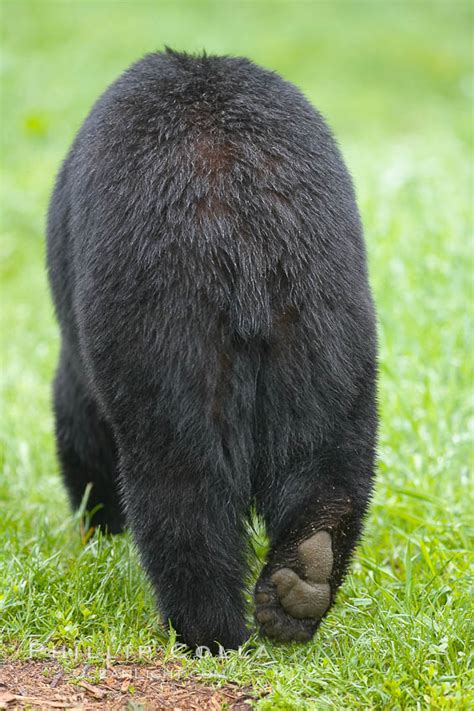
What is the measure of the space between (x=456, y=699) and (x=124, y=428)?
1.26 m

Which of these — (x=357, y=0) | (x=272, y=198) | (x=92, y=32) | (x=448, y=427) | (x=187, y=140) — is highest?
(x=357, y=0)

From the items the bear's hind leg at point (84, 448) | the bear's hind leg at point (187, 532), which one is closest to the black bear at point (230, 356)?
the bear's hind leg at point (187, 532)

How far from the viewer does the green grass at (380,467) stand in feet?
9.97

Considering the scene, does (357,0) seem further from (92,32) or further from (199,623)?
(199,623)

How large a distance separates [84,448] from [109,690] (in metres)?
1.54

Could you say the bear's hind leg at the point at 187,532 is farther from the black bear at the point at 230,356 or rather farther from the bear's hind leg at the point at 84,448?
the bear's hind leg at the point at 84,448

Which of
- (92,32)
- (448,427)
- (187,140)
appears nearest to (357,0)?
(92,32)

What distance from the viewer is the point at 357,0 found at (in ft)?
66.5

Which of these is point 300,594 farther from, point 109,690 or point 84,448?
point 84,448

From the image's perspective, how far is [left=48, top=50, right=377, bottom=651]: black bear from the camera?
2.98 metres

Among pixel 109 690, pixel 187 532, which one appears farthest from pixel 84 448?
pixel 109 690

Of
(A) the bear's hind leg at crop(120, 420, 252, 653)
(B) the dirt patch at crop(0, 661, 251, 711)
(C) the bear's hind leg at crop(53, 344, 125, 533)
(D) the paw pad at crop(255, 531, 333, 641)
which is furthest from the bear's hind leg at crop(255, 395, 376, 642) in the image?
(C) the bear's hind leg at crop(53, 344, 125, 533)

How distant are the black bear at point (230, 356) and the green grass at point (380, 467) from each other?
253 mm

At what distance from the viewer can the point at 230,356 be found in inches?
118
